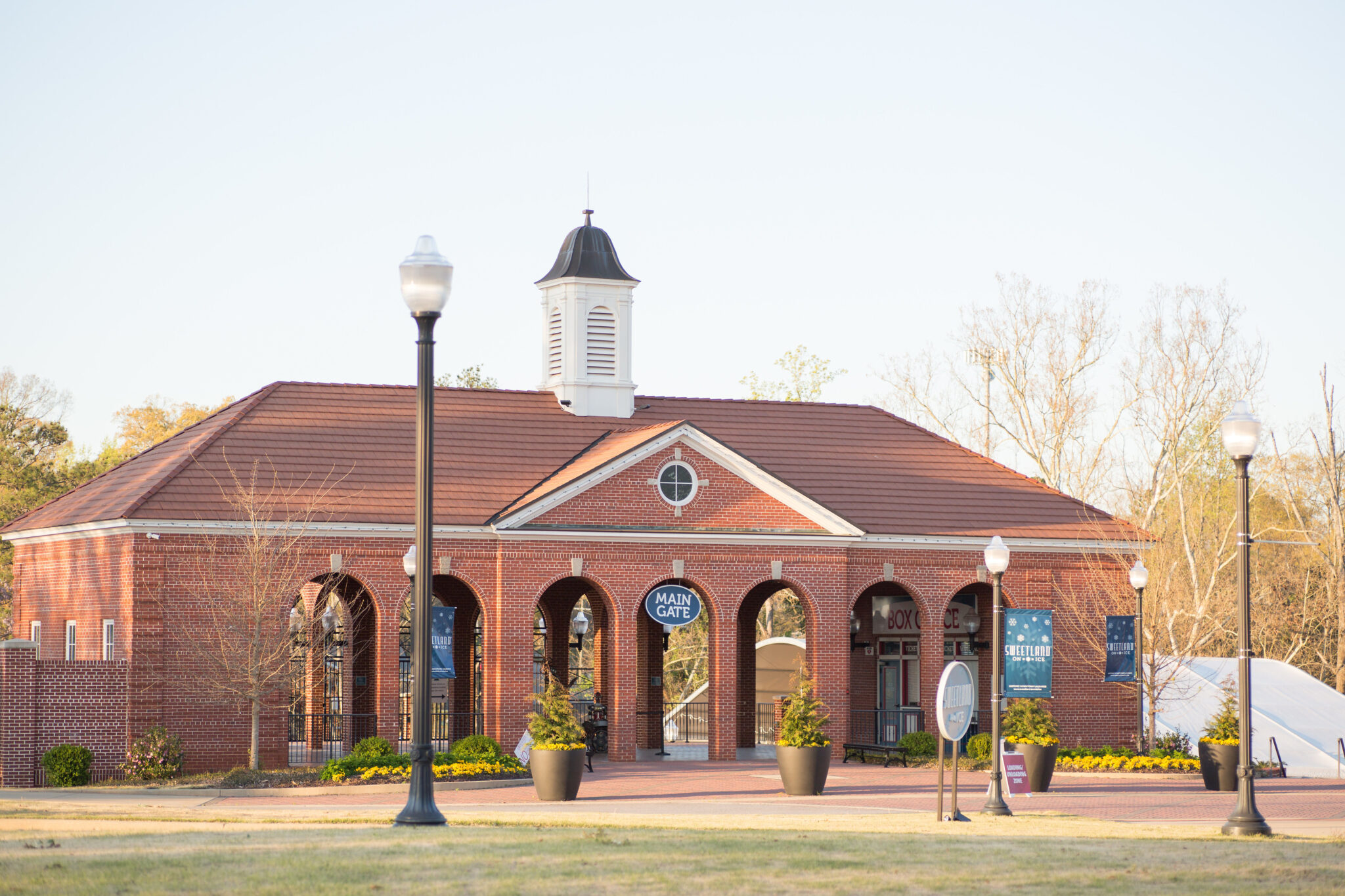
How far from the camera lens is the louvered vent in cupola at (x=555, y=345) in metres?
36.0

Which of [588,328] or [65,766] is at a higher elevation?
[588,328]

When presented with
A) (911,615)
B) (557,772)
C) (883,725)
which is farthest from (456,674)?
(557,772)

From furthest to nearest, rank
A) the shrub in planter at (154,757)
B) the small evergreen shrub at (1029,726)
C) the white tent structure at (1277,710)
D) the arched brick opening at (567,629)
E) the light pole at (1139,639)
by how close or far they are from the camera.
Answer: the white tent structure at (1277,710) < the arched brick opening at (567,629) < the light pole at (1139,639) < the shrub in planter at (154,757) < the small evergreen shrub at (1029,726)

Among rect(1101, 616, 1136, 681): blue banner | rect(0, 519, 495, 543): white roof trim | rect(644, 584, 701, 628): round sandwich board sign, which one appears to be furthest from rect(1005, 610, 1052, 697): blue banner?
rect(0, 519, 495, 543): white roof trim

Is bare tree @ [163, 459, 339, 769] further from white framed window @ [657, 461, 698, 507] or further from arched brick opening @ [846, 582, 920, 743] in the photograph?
arched brick opening @ [846, 582, 920, 743]

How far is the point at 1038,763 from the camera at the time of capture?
2509 centimetres

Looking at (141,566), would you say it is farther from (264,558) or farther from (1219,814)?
(1219,814)

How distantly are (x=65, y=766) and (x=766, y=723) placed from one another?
18821 mm

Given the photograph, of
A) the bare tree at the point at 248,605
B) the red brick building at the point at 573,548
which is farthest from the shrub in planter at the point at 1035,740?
the bare tree at the point at 248,605

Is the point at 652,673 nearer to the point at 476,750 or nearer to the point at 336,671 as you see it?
the point at 336,671

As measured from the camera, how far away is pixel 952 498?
34.6 metres

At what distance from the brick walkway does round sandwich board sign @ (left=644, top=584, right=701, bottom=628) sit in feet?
9.67

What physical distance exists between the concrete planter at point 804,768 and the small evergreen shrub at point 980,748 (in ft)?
24.5

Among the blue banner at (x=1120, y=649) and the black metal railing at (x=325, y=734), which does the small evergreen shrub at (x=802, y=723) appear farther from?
the black metal railing at (x=325, y=734)
